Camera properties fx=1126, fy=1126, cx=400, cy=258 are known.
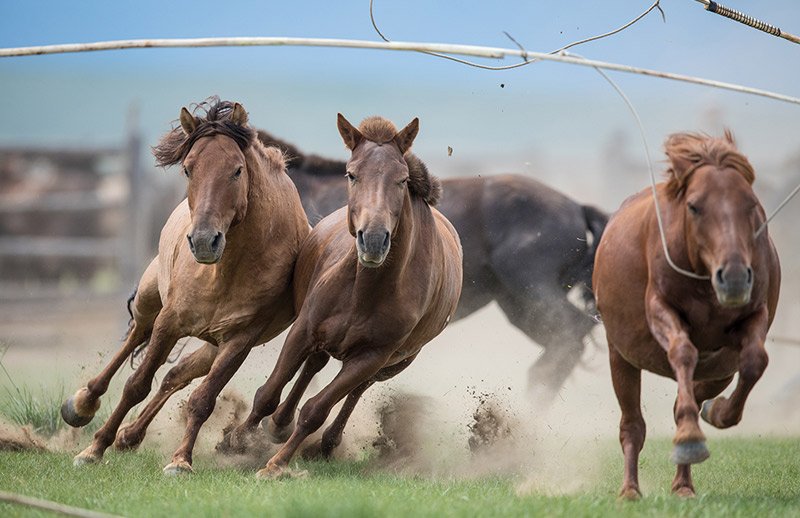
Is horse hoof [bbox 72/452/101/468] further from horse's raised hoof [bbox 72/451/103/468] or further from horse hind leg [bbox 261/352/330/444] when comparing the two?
horse hind leg [bbox 261/352/330/444]

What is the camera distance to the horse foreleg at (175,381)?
813 cm

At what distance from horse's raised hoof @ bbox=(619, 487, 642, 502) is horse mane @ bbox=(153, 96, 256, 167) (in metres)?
3.30

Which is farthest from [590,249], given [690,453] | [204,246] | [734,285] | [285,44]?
[285,44]

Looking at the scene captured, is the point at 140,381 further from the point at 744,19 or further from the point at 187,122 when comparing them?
the point at 744,19

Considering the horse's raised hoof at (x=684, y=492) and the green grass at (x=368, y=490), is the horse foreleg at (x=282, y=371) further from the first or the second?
the horse's raised hoof at (x=684, y=492)

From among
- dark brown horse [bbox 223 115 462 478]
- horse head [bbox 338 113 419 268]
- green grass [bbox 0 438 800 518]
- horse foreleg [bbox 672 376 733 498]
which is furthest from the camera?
dark brown horse [bbox 223 115 462 478]

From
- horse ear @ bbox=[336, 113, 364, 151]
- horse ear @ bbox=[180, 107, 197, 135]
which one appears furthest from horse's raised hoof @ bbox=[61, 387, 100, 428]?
horse ear @ bbox=[336, 113, 364, 151]

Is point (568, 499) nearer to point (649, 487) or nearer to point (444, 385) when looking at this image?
point (649, 487)

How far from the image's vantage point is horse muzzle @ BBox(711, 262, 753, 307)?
5.49 metres

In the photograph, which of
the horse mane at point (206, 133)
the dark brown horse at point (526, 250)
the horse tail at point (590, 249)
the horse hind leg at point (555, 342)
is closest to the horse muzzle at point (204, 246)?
the horse mane at point (206, 133)

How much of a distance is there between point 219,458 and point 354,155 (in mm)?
2589

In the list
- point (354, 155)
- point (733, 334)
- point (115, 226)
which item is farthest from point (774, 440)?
point (115, 226)

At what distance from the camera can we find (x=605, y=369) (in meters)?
12.9

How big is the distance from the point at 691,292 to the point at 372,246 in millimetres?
1796
